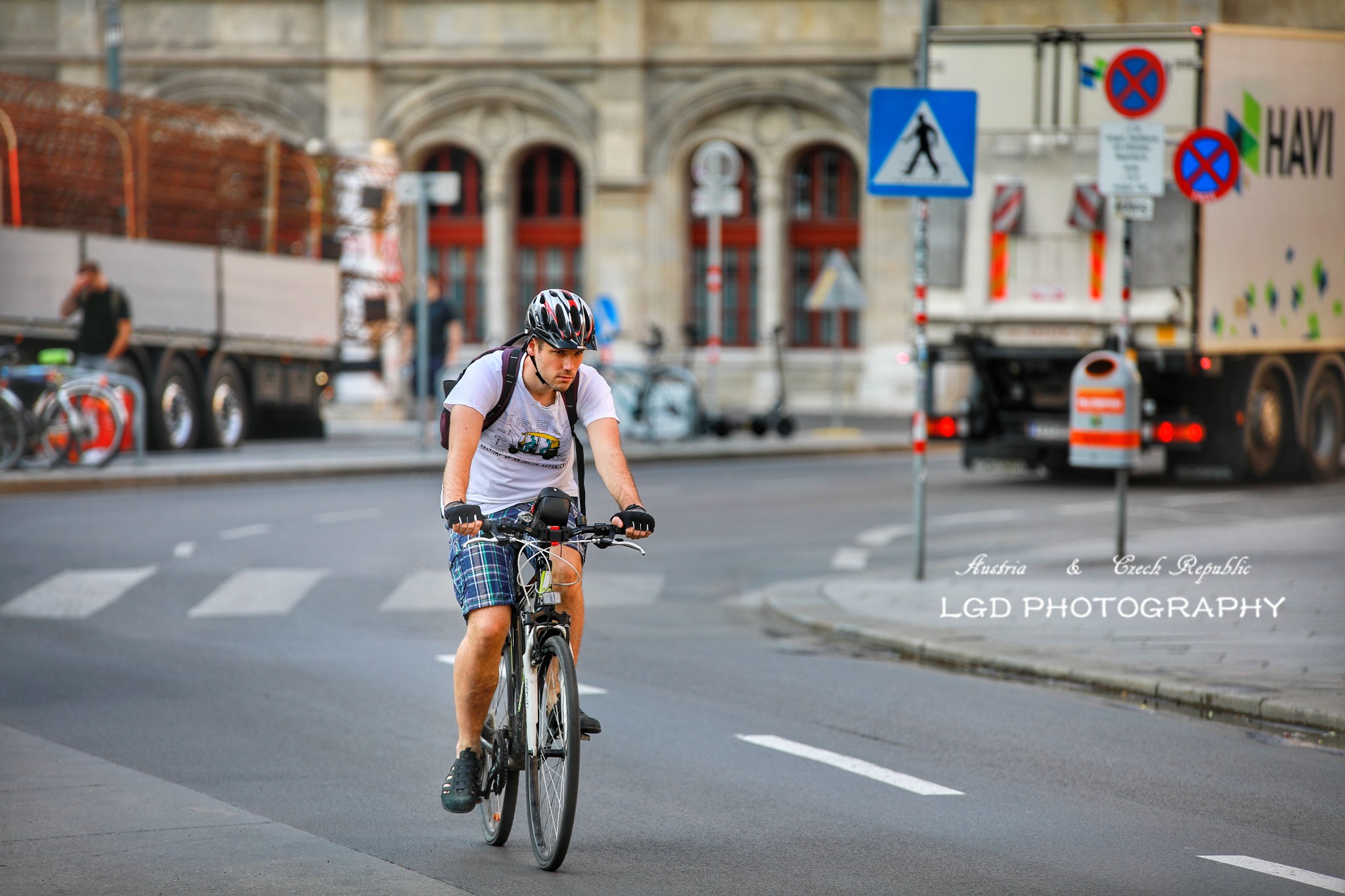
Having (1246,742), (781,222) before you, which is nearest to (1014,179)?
(1246,742)

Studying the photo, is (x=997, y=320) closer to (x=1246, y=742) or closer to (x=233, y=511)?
(x=233, y=511)

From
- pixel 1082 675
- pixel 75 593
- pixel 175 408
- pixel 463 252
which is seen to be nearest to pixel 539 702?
pixel 1082 675

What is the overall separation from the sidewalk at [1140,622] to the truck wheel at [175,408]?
1214 centimetres

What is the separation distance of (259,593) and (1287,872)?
25.7 ft

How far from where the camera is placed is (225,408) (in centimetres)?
2445

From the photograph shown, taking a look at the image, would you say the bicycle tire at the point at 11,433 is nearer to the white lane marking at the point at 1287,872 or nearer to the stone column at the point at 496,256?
the white lane marking at the point at 1287,872

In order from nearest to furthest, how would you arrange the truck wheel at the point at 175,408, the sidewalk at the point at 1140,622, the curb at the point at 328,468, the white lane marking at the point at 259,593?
the sidewalk at the point at 1140,622
the white lane marking at the point at 259,593
the curb at the point at 328,468
the truck wheel at the point at 175,408

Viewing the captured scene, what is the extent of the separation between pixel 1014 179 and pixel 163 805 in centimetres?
1392

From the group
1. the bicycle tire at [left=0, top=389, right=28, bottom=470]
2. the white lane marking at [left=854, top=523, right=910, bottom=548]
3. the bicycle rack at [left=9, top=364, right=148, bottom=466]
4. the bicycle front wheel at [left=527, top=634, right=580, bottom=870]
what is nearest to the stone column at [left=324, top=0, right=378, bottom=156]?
the bicycle rack at [left=9, top=364, right=148, bottom=466]

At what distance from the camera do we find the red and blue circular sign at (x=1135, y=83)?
43.4ft

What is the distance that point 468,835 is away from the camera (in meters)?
6.40

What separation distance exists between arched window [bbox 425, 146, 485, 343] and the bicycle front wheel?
110 ft

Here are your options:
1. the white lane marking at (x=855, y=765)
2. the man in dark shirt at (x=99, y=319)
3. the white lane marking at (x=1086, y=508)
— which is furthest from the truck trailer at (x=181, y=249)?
the white lane marking at (x=855, y=765)

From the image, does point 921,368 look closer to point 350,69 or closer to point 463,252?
point 350,69
